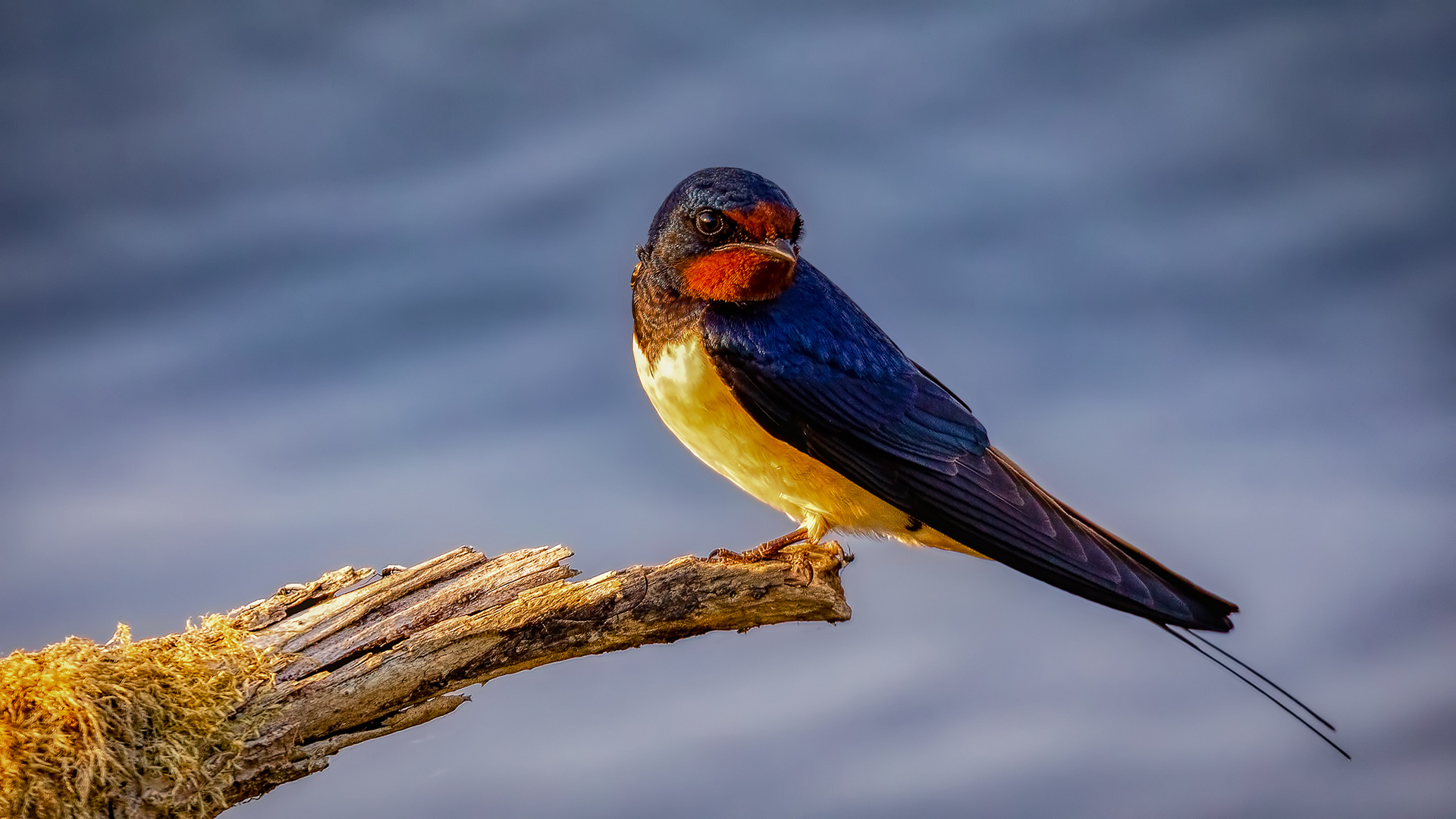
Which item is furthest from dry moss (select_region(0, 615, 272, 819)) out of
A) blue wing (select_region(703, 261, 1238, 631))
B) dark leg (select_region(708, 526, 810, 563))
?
blue wing (select_region(703, 261, 1238, 631))

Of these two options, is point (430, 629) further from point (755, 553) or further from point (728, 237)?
point (728, 237)

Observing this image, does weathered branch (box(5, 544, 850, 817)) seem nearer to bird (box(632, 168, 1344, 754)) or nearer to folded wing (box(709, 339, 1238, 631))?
bird (box(632, 168, 1344, 754))

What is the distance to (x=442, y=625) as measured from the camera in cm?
296

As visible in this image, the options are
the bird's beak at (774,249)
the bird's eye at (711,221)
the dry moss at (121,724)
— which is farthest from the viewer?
the bird's eye at (711,221)

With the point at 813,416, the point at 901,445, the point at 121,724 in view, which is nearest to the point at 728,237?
the point at 813,416

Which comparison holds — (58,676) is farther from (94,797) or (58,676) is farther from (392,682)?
(392,682)

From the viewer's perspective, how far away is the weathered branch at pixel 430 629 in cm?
285

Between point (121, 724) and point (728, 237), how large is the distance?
167 centimetres

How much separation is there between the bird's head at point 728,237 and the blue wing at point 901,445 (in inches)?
2.5

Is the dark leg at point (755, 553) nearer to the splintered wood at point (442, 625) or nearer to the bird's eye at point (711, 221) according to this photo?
the splintered wood at point (442, 625)

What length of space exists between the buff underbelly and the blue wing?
0.05m

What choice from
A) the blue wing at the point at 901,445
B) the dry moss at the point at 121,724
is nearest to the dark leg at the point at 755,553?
the blue wing at the point at 901,445

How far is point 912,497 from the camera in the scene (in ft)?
10.4

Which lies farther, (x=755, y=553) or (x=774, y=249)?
(x=755, y=553)
